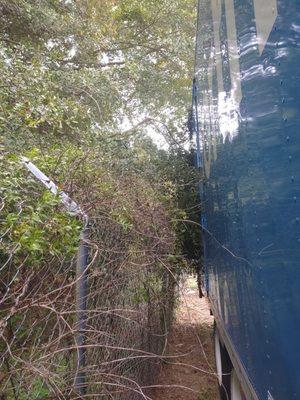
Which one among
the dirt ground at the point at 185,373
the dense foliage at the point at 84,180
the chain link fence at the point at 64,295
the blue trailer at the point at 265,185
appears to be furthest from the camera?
the dirt ground at the point at 185,373

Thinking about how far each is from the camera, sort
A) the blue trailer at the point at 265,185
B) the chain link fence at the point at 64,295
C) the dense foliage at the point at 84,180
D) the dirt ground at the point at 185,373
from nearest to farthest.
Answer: the blue trailer at the point at 265,185, the chain link fence at the point at 64,295, the dense foliage at the point at 84,180, the dirt ground at the point at 185,373

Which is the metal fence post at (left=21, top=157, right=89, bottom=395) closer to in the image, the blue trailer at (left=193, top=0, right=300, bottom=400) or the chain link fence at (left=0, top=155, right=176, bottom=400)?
the chain link fence at (left=0, top=155, right=176, bottom=400)

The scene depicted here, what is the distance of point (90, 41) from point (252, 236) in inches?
331

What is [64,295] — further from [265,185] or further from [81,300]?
[265,185]

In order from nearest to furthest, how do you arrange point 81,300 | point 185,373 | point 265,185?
1. point 265,185
2. point 81,300
3. point 185,373

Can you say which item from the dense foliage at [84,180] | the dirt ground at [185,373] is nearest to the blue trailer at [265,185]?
the dense foliage at [84,180]

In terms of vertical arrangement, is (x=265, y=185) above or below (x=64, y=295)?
above

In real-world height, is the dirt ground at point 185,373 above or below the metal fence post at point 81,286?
below

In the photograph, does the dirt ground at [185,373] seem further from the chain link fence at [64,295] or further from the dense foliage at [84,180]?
the chain link fence at [64,295]

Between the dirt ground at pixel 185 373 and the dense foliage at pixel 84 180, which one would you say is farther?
the dirt ground at pixel 185 373

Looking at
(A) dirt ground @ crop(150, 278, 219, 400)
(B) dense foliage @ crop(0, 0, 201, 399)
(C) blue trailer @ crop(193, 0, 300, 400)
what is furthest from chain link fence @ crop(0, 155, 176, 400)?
(A) dirt ground @ crop(150, 278, 219, 400)

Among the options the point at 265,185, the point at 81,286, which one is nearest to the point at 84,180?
the point at 81,286

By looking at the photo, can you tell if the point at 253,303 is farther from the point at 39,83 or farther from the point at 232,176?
the point at 39,83

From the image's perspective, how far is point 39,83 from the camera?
5.47m
